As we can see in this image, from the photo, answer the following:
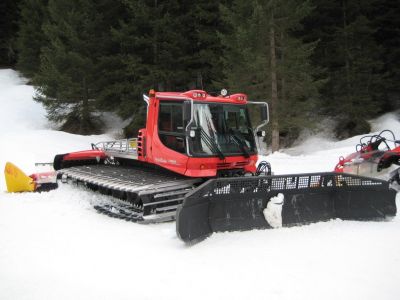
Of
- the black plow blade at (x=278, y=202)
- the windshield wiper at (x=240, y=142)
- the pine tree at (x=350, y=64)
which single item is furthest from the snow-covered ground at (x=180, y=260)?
the pine tree at (x=350, y=64)

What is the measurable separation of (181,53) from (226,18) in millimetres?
4194

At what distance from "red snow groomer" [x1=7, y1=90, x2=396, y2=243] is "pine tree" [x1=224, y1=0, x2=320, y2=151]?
1012 centimetres

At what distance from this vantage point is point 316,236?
5.57 meters

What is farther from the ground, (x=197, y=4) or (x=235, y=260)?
(x=197, y=4)

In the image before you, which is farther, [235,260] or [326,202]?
[326,202]

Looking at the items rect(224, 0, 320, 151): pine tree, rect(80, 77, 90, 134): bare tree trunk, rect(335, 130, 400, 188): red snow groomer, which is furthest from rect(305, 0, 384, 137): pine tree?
rect(80, 77, 90, 134): bare tree trunk

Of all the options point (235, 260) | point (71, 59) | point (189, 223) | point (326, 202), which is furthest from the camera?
point (71, 59)

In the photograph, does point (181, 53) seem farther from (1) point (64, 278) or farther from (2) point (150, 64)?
(1) point (64, 278)

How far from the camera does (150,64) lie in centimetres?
2269

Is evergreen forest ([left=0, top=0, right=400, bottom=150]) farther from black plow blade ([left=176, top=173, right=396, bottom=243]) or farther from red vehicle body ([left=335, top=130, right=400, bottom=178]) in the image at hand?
black plow blade ([left=176, top=173, right=396, bottom=243])

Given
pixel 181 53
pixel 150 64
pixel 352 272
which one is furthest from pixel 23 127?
pixel 352 272

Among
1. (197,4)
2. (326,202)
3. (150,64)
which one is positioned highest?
(197,4)

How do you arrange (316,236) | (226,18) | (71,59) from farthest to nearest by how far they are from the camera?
1. (71,59)
2. (226,18)
3. (316,236)

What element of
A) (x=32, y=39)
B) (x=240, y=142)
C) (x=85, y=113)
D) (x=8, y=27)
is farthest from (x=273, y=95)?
(x=8, y=27)
